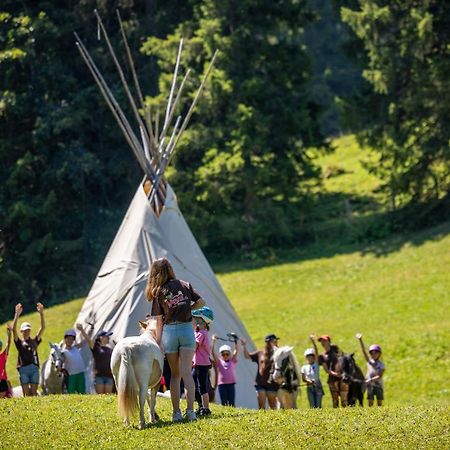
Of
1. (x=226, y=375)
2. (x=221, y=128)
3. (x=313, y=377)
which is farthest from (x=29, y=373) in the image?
(x=221, y=128)

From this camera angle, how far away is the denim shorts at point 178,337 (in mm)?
13586

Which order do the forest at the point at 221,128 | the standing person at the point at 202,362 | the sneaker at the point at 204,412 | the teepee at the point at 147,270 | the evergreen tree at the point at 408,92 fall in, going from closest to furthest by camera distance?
the sneaker at the point at 204,412
the standing person at the point at 202,362
the teepee at the point at 147,270
the evergreen tree at the point at 408,92
the forest at the point at 221,128

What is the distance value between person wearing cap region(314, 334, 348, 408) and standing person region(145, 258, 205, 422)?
5.32 metres

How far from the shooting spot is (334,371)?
61.3 feet

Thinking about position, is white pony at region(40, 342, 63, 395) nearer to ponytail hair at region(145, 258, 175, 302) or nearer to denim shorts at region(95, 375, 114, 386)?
denim shorts at region(95, 375, 114, 386)

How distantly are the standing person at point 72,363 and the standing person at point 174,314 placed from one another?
5039 millimetres

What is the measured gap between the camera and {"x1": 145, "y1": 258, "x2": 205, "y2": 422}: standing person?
13516 mm

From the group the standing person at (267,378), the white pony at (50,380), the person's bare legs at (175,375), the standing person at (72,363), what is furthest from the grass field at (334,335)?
the white pony at (50,380)

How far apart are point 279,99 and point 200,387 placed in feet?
78.2

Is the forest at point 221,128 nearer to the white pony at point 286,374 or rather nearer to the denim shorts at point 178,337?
the white pony at point 286,374

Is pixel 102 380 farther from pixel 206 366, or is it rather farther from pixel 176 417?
pixel 176 417

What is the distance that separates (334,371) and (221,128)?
1940 centimetres

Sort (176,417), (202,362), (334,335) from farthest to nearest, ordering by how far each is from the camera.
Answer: (334,335)
(202,362)
(176,417)

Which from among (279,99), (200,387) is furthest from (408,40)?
(200,387)
